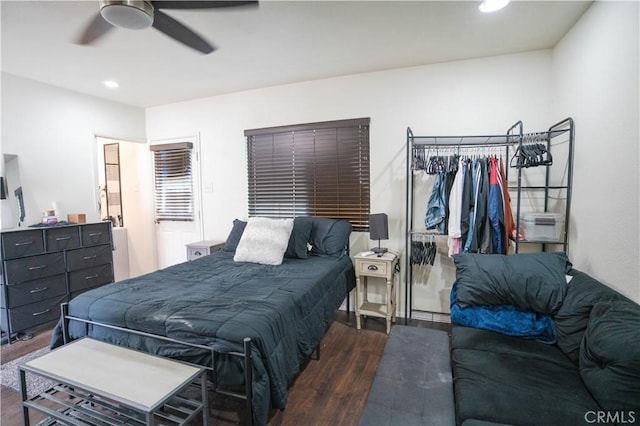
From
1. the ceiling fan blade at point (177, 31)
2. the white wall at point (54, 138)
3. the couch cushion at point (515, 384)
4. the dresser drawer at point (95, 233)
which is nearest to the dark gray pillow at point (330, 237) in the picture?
the couch cushion at point (515, 384)

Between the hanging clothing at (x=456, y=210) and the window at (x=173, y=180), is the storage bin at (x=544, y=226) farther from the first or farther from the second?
the window at (x=173, y=180)

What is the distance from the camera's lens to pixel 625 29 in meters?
1.73

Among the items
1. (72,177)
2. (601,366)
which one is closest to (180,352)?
(601,366)

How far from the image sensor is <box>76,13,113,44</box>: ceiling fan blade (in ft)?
6.85

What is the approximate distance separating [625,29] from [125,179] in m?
5.82

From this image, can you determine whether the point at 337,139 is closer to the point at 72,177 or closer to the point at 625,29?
the point at 625,29

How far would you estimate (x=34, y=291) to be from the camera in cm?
296

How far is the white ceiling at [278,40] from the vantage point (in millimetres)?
2123

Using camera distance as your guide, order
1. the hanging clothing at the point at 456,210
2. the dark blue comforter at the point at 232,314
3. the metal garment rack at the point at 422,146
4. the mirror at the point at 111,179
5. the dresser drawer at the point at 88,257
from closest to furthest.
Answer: the dark blue comforter at the point at 232,314
the hanging clothing at the point at 456,210
the metal garment rack at the point at 422,146
the dresser drawer at the point at 88,257
the mirror at the point at 111,179

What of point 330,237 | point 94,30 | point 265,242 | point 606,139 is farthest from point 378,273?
point 94,30

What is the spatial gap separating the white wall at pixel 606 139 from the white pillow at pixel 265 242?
2.40 metres

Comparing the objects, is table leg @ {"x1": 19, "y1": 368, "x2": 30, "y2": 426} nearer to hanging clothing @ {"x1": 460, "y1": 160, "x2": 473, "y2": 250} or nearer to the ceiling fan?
the ceiling fan

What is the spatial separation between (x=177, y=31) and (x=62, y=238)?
2.52m

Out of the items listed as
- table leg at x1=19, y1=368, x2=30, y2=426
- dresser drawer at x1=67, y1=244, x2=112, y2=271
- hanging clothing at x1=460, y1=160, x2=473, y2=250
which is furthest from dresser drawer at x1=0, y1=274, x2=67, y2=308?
hanging clothing at x1=460, y1=160, x2=473, y2=250
